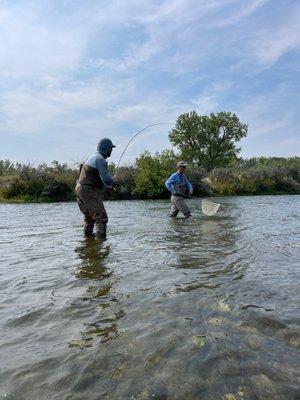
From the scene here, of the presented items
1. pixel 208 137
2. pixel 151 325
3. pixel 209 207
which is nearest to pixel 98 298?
pixel 151 325

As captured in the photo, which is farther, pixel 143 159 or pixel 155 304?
pixel 143 159

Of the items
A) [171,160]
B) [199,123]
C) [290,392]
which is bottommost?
[290,392]

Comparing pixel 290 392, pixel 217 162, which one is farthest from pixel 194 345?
pixel 217 162

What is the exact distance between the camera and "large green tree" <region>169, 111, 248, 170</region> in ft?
238

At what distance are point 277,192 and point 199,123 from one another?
29429 mm

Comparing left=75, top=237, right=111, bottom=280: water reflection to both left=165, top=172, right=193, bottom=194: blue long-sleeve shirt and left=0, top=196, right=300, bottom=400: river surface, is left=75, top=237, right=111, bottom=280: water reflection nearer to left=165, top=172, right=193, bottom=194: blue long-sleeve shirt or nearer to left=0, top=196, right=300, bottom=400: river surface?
left=0, top=196, right=300, bottom=400: river surface

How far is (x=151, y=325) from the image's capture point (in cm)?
423

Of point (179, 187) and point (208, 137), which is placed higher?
point (208, 137)

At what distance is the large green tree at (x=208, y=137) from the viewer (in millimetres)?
72438

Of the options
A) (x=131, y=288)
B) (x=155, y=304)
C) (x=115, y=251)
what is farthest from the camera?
(x=115, y=251)

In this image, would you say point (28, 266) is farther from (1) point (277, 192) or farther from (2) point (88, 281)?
(1) point (277, 192)

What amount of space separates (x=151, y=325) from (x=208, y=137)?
70271mm

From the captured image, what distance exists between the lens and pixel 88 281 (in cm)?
610

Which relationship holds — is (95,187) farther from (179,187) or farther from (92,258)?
(179,187)
